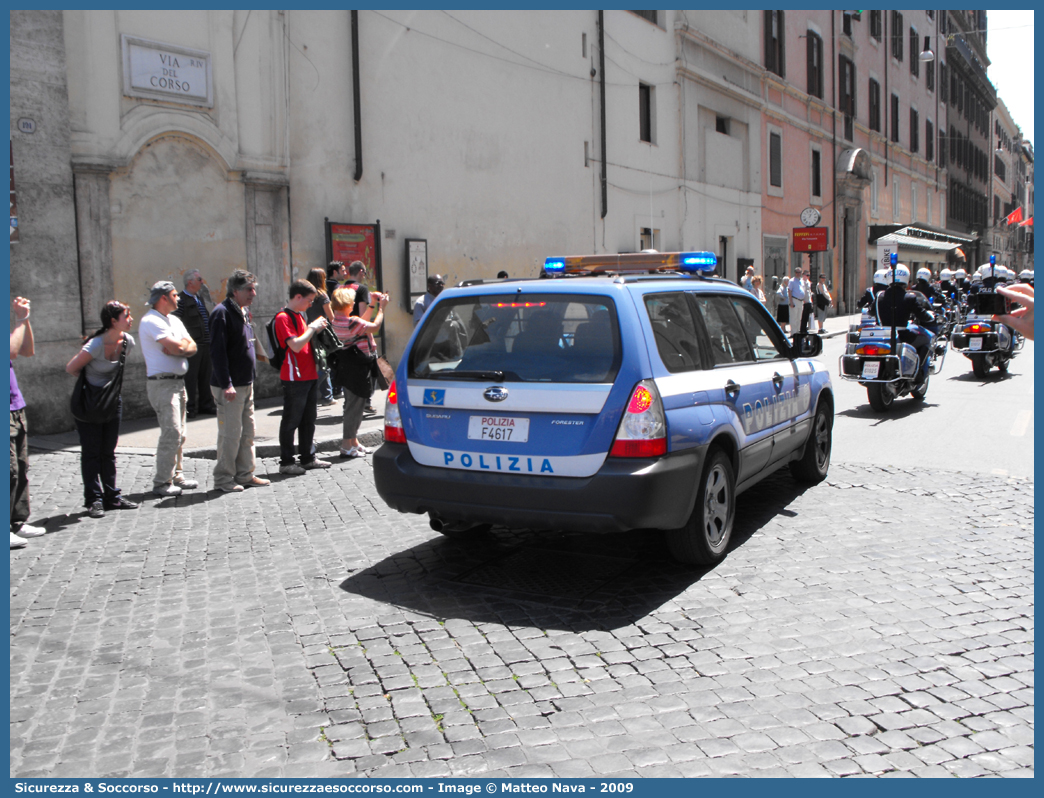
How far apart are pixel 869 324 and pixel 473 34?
31.3 ft

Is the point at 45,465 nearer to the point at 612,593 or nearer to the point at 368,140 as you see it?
the point at 612,593

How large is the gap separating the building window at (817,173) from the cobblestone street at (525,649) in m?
29.4

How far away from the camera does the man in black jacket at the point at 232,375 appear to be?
24.7 ft

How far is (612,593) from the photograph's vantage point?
195 inches

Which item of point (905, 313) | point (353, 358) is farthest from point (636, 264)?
point (905, 313)

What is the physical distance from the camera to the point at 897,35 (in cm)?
4131

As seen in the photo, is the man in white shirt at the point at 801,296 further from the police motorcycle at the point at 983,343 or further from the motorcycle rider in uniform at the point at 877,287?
the motorcycle rider in uniform at the point at 877,287

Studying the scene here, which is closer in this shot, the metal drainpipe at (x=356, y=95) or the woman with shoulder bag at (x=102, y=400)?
the woman with shoulder bag at (x=102, y=400)

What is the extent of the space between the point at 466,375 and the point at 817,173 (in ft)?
106

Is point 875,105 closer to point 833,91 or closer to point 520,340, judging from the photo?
point 833,91

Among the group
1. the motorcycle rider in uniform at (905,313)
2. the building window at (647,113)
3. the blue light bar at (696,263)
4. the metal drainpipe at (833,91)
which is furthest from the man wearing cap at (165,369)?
the metal drainpipe at (833,91)

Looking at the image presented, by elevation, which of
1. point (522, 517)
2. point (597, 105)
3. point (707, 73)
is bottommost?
point (522, 517)
